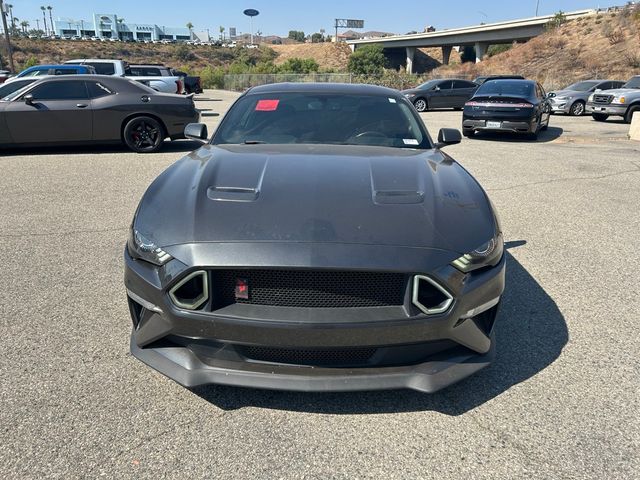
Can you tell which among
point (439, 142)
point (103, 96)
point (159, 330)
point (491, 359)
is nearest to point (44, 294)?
point (159, 330)

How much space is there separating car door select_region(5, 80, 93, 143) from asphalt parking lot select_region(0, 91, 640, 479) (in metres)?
5.90

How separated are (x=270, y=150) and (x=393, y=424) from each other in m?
1.96

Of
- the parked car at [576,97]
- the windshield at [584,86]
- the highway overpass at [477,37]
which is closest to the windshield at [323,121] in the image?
the parked car at [576,97]

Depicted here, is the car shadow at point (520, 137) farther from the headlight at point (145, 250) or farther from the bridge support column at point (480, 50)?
the bridge support column at point (480, 50)

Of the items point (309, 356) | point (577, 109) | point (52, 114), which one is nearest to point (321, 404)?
point (309, 356)

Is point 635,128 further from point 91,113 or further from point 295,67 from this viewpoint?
point 295,67

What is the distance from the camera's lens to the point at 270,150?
341 cm

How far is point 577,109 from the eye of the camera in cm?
2097

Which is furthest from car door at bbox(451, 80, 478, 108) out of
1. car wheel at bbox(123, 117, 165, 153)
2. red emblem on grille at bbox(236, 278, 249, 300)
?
red emblem on grille at bbox(236, 278, 249, 300)

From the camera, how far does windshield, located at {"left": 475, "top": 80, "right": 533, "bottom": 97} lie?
13055 millimetres

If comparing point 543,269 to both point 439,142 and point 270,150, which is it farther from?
point 270,150

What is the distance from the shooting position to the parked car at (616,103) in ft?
57.3

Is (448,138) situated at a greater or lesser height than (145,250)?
greater

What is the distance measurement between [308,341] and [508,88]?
43.3ft
